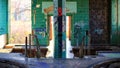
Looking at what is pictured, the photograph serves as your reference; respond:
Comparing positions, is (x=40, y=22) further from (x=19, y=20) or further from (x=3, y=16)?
(x=19, y=20)

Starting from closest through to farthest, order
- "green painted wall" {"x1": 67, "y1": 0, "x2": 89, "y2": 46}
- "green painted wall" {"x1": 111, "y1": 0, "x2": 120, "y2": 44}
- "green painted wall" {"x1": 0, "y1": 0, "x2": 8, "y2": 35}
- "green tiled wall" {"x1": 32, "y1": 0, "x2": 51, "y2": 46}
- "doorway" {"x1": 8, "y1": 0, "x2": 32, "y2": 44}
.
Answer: "green painted wall" {"x1": 111, "y1": 0, "x2": 120, "y2": 44}
"green painted wall" {"x1": 0, "y1": 0, "x2": 8, "y2": 35}
"green tiled wall" {"x1": 32, "y1": 0, "x2": 51, "y2": 46}
"green painted wall" {"x1": 67, "y1": 0, "x2": 89, "y2": 46}
"doorway" {"x1": 8, "y1": 0, "x2": 32, "y2": 44}

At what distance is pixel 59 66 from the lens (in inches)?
385

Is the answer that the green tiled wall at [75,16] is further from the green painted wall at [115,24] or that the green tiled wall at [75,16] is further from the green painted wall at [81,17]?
the green painted wall at [115,24]

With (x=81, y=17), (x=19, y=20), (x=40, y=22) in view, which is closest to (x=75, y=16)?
(x=81, y=17)

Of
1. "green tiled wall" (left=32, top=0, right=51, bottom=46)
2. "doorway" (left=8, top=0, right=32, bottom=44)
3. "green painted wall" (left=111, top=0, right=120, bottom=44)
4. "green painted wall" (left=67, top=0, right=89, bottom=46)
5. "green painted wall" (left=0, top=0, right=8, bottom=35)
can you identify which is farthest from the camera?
"doorway" (left=8, top=0, right=32, bottom=44)

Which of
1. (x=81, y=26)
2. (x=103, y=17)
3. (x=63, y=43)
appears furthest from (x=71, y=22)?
(x=63, y=43)

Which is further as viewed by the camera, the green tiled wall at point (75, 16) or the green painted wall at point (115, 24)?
the green tiled wall at point (75, 16)

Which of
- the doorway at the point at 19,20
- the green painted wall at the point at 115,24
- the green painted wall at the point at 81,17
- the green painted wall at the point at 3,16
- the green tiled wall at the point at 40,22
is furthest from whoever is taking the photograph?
the doorway at the point at 19,20

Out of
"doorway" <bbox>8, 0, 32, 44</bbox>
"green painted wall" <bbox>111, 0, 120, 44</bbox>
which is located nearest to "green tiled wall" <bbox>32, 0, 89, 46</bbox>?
"doorway" <bbox>8, 0, 32, 44</bbox>

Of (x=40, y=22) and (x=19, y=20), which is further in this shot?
(x=19, y=20)

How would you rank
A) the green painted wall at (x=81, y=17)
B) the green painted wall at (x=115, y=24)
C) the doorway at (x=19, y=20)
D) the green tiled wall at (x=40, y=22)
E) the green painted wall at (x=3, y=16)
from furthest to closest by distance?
the doorway at (x=19, y=20) < the green painted wall at (x=81, y=17) < the green tiled wall at (x=40, y=22) < the green painted wall at (x=3, y=16) < the green painted wall at (x=115, y=24)

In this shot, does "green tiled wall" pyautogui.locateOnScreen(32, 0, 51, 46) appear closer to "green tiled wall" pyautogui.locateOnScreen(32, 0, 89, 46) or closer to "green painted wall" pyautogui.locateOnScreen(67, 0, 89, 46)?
"green tiled wall" pyautogui.locateOnScreen(32, 0, 89, 46)

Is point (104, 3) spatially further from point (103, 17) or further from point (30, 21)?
point (30, 21)

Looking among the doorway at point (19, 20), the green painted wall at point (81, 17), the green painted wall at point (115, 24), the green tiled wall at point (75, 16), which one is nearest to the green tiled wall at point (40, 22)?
the green tiled wall at point (75, 16)
